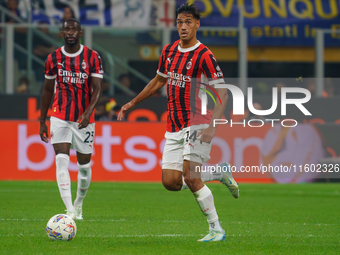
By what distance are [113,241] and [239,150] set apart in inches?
281

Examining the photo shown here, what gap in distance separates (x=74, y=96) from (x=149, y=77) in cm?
709

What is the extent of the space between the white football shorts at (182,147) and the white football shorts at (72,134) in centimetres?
168

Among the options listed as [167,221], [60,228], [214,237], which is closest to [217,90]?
[214,237]

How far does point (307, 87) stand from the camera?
1429cm

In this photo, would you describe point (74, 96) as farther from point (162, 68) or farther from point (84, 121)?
point (162, 68)

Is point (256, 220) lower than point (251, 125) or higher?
lower

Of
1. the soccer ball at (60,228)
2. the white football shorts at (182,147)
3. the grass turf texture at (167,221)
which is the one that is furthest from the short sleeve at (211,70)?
the soccer ball at (60,228)

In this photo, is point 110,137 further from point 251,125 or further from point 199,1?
point 199,1

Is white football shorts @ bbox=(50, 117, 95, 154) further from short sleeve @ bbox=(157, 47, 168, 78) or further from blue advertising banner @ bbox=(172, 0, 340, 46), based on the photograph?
blue advertising banner @ bbox=(172, 0, 340, 46)

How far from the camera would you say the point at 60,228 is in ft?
17.7

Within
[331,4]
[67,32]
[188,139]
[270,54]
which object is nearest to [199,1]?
[270,54]

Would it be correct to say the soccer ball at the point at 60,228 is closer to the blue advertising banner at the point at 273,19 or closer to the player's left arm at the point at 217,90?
the player's left arm at the point at 217,90

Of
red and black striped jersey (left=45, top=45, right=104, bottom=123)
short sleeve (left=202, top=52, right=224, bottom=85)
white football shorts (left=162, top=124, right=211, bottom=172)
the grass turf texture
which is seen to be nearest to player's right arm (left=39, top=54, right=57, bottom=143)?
red and black striped jersey (left=45, top=45, right=104, bottom=123)

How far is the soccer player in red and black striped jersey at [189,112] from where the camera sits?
545cm
